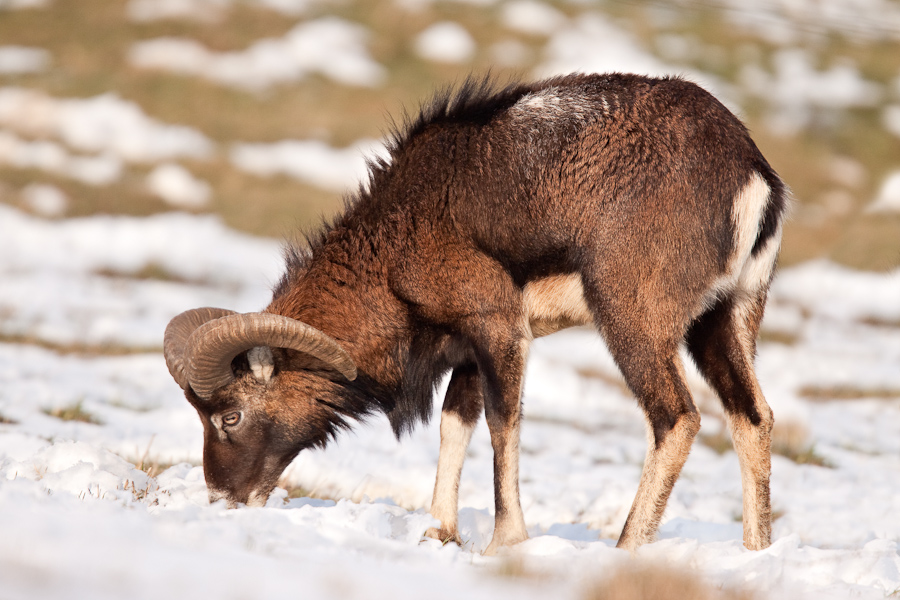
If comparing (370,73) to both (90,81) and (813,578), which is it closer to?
(90,81)

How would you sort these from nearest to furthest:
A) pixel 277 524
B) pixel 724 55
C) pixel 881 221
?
1. pixel 277 524
2. pixel 881 221
3. pixel 724 55

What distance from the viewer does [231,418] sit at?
17.4 ft

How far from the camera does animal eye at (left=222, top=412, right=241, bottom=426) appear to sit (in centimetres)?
530

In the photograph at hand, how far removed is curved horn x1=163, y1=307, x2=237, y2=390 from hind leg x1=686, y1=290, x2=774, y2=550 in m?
3.01

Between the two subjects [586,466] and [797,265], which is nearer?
[586,466]

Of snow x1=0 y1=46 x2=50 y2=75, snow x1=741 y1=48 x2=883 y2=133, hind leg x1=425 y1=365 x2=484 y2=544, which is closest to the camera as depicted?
hind leg x1=425 y1=365 x2=484 y2=544

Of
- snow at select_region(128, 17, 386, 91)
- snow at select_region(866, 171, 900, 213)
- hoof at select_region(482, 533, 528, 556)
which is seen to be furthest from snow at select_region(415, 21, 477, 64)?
hoof at select_region(482, 533, 528, 556)

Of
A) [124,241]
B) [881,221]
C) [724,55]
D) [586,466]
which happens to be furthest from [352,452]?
[724,55]

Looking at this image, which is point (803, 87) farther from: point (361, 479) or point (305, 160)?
point (361, 479)

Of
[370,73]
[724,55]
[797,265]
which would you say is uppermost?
[724,55]

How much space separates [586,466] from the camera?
8414 mm

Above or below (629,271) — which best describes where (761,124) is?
above

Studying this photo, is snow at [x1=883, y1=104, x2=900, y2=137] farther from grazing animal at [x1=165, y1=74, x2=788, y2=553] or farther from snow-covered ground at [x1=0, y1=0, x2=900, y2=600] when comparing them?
grazing animal at [x1=165, y1=74, x2=788, y2=553]

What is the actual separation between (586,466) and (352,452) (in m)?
2.25
